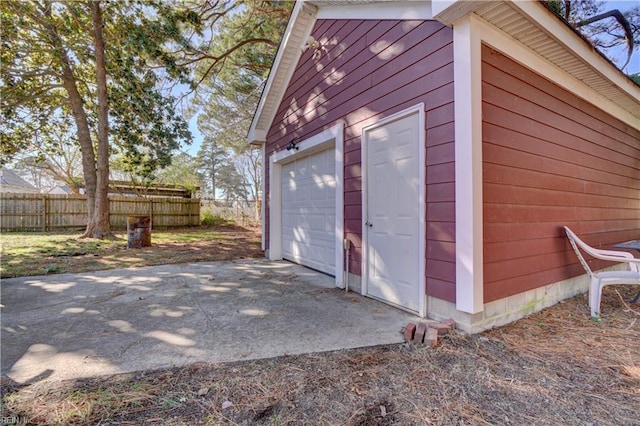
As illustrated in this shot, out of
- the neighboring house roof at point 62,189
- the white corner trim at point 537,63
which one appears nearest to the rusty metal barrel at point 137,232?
the white corner trim at point 537,63

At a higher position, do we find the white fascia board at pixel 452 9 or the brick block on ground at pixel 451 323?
the white fascia board at pixel 452 9

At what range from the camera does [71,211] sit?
11.8m

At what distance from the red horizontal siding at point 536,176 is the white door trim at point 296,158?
1.85 meters

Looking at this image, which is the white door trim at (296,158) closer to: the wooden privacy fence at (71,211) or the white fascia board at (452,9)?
the white fascia board at (452,9)

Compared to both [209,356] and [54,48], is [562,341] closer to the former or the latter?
[209,356]

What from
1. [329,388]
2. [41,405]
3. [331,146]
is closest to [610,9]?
[331,146]

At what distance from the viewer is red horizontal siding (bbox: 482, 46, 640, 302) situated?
2.61 meters

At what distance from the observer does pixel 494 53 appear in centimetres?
264

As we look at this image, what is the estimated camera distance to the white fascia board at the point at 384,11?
2.87 m

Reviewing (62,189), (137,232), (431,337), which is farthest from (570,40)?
(62,189)

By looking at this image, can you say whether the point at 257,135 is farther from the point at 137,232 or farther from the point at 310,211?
the point at 137,232

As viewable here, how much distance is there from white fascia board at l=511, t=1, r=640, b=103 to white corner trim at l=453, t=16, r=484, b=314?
445mm

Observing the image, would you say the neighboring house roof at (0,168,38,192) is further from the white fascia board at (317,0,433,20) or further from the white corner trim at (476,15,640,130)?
the white corner trim at (476,15,640,130)

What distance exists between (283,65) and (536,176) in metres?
4.46
